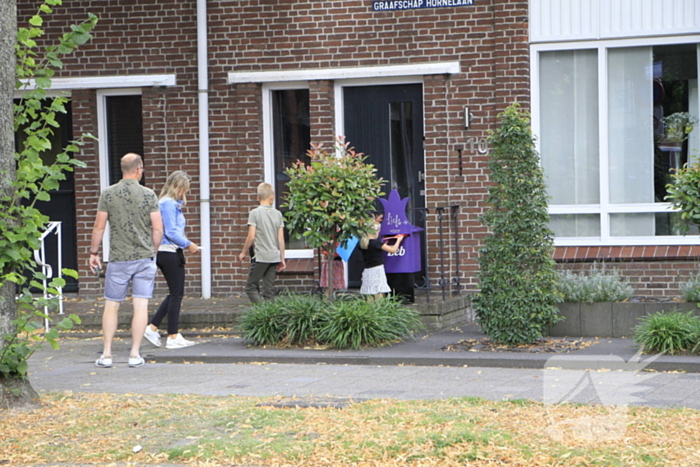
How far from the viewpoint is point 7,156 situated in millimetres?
6414

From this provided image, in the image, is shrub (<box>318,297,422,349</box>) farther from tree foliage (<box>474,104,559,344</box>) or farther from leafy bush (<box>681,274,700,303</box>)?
leafy bush (<box>681,274,700,303</box>)

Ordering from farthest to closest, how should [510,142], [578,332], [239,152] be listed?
[239,152] → [578,332] → [510,142]

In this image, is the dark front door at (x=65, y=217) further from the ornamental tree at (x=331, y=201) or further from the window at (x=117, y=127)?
the ornamental tree at (x=331, y=201)

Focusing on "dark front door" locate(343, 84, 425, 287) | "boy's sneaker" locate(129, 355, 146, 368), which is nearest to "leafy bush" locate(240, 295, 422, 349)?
"boy's sneaker" locate(129, 355, 146, 368)

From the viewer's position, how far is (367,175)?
9.75 m

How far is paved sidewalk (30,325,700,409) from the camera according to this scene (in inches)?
273

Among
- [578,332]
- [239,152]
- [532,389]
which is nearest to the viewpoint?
[532,389]

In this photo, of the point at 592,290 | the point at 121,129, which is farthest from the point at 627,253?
the point at 121,129

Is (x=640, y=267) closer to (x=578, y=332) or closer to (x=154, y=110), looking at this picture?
(x=578, y=332)

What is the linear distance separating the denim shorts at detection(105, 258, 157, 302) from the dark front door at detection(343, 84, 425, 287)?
4.21 meters

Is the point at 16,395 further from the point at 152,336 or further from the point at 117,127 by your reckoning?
the point at 117,127

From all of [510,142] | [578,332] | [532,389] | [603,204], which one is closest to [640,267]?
[603,204]

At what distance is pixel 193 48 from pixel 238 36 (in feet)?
2.07

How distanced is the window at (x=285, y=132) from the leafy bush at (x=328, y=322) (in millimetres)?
3055
